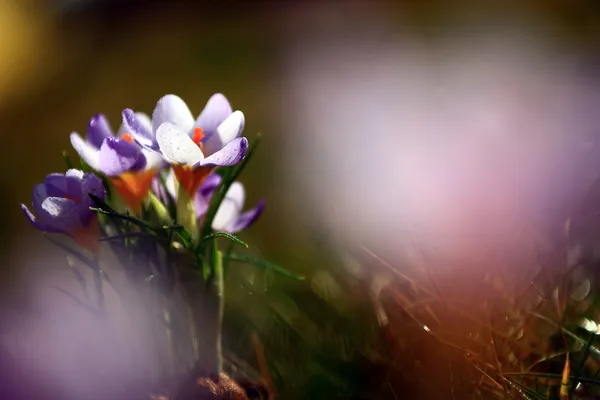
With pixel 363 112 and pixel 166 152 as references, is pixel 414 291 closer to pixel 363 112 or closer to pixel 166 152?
pixel 166 152

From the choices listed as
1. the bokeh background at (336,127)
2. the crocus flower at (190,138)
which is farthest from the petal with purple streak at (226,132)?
the bokeh background at (336,127)

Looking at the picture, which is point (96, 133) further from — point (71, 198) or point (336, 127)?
point (336, 127)

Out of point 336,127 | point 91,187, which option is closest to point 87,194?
point 91,187

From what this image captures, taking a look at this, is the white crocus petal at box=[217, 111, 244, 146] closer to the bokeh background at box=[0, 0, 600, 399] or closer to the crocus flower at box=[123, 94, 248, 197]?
the crocus flower at box=[123, 94, 248, 197]

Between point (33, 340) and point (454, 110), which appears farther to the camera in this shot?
point (454, 110)

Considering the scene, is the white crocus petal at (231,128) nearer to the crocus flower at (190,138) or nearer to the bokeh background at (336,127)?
the crocus flower at (190,138)

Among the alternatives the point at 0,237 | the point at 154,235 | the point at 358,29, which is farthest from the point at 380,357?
the point at 358,29

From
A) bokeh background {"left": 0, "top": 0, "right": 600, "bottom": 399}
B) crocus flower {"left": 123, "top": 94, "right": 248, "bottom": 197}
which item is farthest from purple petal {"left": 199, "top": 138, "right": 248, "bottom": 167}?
bokeh background {"left": 0, "top": 0, "right": 600, "bottom": 399}
